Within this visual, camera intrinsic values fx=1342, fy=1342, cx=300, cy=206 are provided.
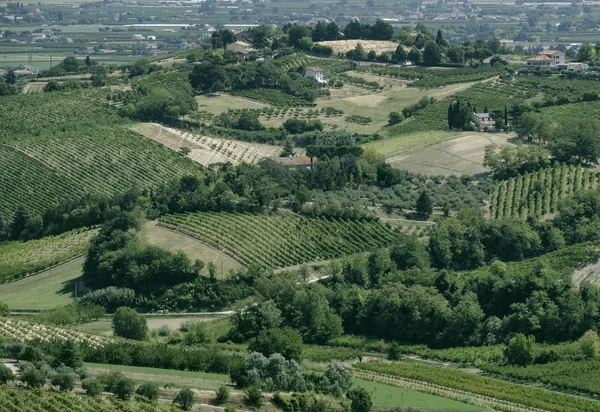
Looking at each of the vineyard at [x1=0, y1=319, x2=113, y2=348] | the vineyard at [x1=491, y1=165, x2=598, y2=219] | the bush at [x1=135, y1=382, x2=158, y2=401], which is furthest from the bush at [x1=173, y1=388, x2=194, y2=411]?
the vineyard at [x1=491, y1=165, x2=598, y2=219]

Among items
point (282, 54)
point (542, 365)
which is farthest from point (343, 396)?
point (282, 54)

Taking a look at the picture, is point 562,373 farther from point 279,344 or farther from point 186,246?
point 186,246

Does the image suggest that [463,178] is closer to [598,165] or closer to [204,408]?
[598,165]

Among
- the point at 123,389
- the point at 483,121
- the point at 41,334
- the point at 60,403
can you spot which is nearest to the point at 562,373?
the point at 123,389

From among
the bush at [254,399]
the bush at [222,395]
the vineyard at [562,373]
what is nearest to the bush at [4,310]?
the bush at [222,395]

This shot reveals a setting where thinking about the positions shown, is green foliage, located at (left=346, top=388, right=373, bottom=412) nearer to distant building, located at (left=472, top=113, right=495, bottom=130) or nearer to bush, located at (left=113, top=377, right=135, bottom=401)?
bush, located at (left=113, top=377, right=135, bottom=401)
